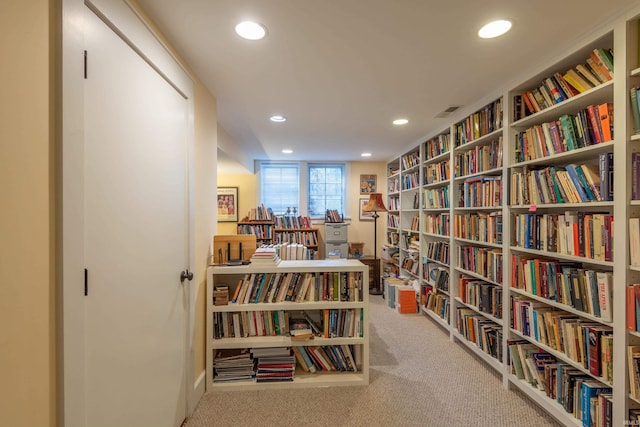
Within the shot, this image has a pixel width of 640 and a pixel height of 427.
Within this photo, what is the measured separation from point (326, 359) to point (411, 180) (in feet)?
9.18

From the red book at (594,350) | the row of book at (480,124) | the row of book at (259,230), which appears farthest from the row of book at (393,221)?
the red book at (594,350)

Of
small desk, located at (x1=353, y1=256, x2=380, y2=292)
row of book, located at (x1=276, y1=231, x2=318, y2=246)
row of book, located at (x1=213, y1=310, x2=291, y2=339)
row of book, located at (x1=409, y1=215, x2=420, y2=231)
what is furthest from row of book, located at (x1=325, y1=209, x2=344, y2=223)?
row of book, located at (x1=213, y1=310, x2=291, y2=339)

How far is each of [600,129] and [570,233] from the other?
1.94ft

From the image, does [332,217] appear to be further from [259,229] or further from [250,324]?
[250,324]

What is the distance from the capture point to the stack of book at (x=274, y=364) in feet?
7.10

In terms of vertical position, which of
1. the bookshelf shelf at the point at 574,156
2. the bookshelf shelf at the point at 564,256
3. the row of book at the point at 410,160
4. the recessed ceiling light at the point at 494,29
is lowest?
the bookshelf shelf at the point at 564,256

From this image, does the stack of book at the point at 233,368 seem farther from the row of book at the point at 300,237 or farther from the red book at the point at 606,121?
the row of book at the point at 300,237

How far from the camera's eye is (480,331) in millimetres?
2488

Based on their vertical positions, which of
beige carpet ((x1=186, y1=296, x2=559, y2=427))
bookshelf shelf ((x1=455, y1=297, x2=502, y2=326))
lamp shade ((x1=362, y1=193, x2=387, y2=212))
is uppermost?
lamp shade ((x1=362, y1=193, x2=387, y2=212))

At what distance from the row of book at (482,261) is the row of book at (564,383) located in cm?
52

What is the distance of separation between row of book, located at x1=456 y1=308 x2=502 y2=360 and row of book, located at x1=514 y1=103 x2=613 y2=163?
1.40 metres

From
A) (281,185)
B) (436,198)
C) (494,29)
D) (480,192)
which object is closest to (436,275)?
(436,198)

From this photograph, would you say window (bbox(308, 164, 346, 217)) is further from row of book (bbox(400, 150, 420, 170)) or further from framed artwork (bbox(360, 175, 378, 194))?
row of book (bbox(400, 150, 420, 170))

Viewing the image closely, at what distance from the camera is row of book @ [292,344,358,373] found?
7.43 feet
